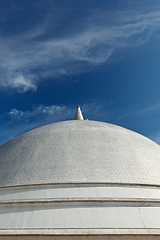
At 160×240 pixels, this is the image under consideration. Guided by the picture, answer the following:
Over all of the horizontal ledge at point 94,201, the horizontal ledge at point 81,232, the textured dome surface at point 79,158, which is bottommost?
the horizontal ledge at point 81,232

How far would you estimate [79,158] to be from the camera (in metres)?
11.5

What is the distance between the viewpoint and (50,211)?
29.4ft

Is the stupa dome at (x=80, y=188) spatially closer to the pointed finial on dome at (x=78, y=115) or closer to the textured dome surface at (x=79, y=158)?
the textured dome surface at (x=79, y=158)

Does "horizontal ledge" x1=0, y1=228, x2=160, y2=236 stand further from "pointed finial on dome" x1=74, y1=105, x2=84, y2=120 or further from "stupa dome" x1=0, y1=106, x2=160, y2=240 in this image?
"pointed finial on dome" x1=74, y1=105, x2=84, y2=120

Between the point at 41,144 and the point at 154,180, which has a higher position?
the point at 41,144

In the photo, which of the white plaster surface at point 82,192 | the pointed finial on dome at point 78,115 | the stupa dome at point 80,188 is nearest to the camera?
the stupa dome at point 80,188

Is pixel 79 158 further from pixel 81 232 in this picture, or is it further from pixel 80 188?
pixel 81 232

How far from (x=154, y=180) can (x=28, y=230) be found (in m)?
8.12

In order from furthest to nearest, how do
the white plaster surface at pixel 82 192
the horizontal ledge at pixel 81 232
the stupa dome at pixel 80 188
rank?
the white plaster surface at pixel 82 192 → the stupa dome at pixel 80 188 → the horizontal ledge at pixel 81 232

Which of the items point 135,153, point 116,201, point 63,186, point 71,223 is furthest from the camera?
point 135,153

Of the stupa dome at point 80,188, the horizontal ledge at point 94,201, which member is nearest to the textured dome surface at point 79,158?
the stupa dome at point 80,188

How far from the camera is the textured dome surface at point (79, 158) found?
10516mm

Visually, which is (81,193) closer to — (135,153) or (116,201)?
(116,201)

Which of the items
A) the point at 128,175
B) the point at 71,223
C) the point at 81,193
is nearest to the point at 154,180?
the point at 128,175
